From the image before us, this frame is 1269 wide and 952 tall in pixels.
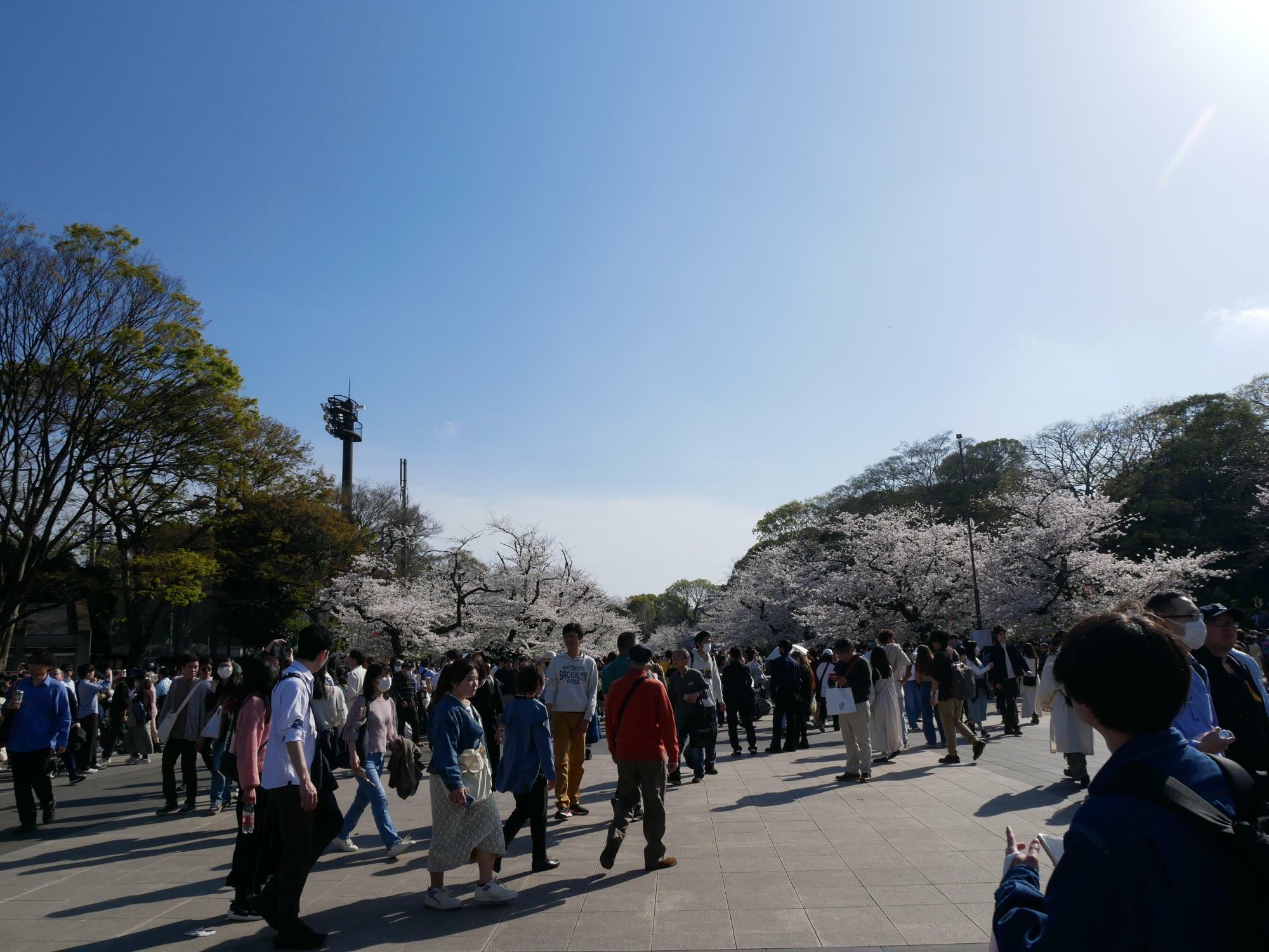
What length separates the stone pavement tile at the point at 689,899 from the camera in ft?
16.5

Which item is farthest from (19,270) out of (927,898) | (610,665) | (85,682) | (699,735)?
(927,898)

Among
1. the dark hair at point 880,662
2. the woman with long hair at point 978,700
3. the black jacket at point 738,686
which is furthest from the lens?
the woman with long hair at point 978,700

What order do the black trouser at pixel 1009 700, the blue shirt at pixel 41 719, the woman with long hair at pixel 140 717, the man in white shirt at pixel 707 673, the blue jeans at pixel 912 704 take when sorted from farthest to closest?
the blue jeans at pixel 912 704
the woman with long hair at pixel 140 717
the black trouser at pixel 1009 700
the man in white shirt at pixel 707 673
the blue shirt at pixel 41 719

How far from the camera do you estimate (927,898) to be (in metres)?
4.98

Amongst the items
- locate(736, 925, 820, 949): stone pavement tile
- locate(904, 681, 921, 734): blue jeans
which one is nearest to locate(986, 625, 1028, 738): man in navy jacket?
locate(904, 681, 921, 734): blue jeans

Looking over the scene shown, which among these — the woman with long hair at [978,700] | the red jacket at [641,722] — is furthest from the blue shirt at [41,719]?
the woman with long hair at [978,700]

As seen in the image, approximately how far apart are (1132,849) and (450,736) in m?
4.49

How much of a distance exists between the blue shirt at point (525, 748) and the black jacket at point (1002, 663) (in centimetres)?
958

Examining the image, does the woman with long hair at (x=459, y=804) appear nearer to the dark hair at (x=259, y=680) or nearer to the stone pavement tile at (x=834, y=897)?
the dark hair at (x=259, y=680)

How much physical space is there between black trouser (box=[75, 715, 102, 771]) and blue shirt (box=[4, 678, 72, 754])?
6.19m

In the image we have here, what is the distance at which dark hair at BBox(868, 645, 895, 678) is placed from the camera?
1060 centimetres

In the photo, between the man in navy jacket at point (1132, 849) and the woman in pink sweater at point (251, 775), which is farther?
the woman in pink sweater at point (251, 775)

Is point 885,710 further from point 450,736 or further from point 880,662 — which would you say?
point 450,736

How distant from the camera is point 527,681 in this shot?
19.9 ft
